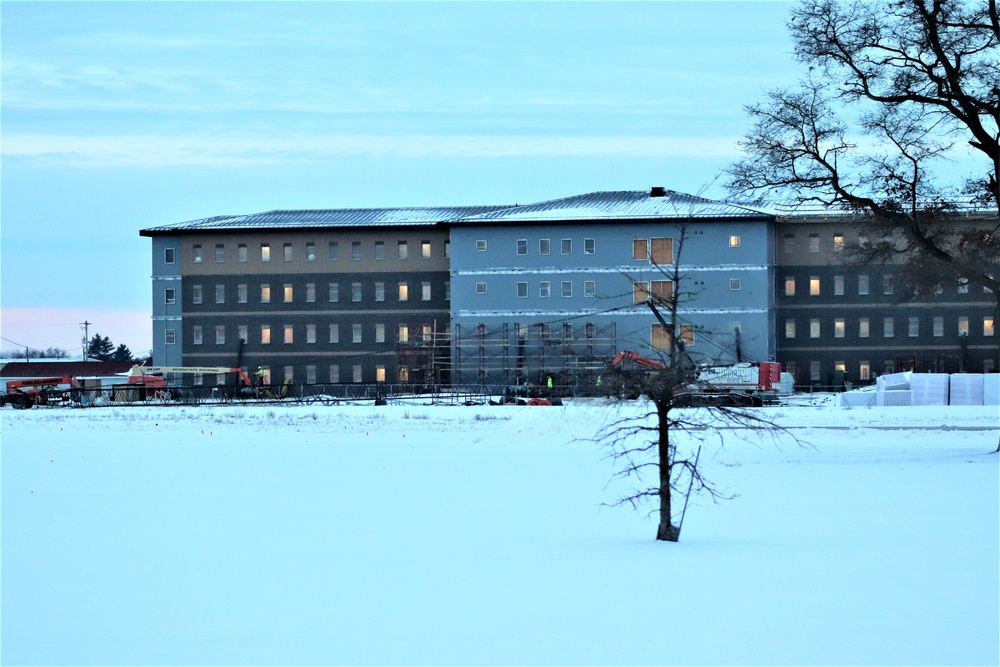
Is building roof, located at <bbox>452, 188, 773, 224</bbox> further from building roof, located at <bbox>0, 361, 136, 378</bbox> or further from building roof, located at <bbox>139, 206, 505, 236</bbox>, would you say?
building roof, located at <bbox>0, 361, 136, 378</bbox>

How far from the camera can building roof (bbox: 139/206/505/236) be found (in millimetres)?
82688

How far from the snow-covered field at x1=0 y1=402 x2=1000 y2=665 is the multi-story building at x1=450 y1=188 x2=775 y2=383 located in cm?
5212

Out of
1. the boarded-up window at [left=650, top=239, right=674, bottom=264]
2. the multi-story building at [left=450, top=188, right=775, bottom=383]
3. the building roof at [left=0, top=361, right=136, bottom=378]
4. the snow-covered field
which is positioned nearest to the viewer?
the snow-covered field

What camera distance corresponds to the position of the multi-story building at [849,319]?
7962 centimetres

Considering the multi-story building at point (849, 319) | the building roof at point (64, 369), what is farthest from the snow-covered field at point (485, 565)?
the building roof at point (64, 369)

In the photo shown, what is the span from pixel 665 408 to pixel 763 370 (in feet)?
169

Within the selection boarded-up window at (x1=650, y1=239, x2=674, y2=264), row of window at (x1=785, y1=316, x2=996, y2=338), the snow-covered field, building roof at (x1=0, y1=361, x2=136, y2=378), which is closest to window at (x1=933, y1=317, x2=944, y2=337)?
row of window at (x1=785, y1=316, x2=996, y2=338)

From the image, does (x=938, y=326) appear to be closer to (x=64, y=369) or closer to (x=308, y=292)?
(x=308, y=292)

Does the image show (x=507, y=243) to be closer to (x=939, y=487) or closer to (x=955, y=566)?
(x=939, y=487)

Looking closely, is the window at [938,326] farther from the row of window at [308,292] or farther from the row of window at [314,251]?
the row of window at [314,251]

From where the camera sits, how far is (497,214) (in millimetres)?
79812

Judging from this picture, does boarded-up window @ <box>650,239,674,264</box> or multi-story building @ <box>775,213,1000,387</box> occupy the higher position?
boarded-up window @ <box>650,239,674,264</box>

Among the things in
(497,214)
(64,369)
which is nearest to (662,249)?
(497,214)

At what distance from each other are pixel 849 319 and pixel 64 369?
8607cm
